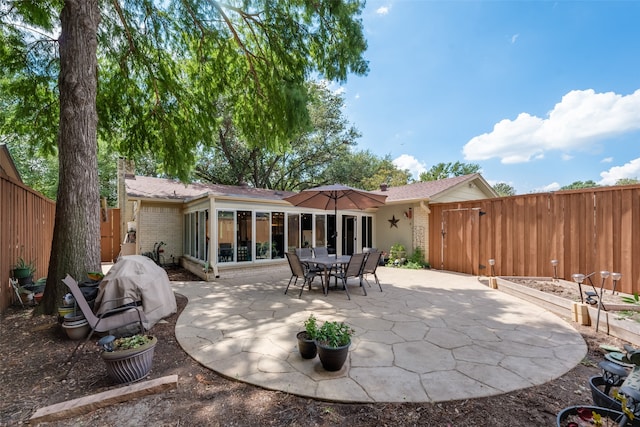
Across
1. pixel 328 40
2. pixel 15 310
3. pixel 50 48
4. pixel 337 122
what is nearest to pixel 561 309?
pixel 328 40

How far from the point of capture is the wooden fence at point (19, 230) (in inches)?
182

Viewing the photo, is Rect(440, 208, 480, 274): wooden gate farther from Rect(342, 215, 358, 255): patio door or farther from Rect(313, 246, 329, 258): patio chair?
Rect(313, 246, 329, 258): patio chair

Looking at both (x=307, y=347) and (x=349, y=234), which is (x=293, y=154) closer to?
(x=349, y=234)

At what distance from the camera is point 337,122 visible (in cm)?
1867

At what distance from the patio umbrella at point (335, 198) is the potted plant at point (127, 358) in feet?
13.3

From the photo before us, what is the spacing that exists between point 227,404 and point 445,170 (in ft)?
109

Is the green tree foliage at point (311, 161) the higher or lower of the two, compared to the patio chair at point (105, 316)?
higher

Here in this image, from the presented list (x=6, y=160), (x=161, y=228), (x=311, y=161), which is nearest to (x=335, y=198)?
(x=161, y=228)

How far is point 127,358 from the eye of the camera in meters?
2.58

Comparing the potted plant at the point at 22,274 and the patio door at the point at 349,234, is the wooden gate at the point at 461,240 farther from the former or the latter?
the potted plant at the point at 22,274

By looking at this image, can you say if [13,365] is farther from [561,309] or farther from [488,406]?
[561,309]

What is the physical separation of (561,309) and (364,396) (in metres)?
4.39

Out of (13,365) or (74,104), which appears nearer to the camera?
(13,365)

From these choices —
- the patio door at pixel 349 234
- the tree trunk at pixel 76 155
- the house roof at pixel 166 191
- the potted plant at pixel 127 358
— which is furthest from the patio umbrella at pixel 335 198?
the patio door at pixel 349 234
